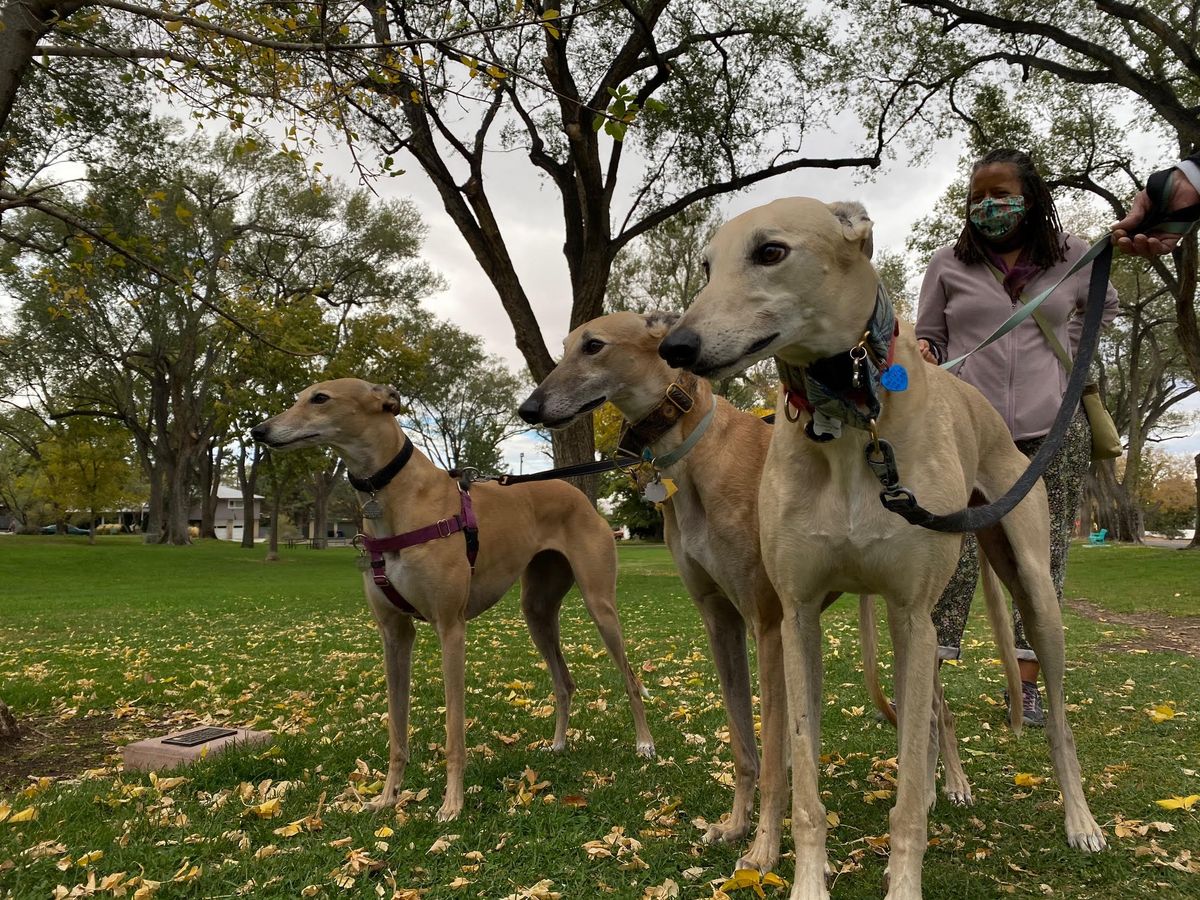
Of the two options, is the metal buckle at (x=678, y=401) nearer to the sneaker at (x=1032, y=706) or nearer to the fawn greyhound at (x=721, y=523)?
the fawn greyhound at (x=721, y=523)

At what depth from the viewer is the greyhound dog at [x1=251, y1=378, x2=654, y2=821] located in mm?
3871

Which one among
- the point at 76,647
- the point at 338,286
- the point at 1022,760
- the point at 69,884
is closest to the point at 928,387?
the point at 1022,760

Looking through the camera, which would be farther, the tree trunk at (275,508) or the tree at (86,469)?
the tree at (86,469)

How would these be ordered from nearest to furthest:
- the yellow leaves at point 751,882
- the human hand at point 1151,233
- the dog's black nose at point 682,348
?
the dog's black nose at point 682,348 < the human hand at point 1151,233 < the yellow leaves at point 751,882

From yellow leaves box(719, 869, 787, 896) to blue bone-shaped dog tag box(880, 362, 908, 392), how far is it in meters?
1.74

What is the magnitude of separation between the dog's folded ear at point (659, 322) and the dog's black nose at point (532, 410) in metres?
0.63

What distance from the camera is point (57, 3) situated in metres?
4.83

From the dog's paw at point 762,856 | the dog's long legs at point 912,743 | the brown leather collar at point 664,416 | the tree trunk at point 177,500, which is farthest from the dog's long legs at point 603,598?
the tree trunk at point 177,500

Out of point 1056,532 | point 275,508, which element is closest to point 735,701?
point 1056,532

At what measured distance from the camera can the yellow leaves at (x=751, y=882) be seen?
2594 mm

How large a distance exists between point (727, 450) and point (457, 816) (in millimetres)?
2191

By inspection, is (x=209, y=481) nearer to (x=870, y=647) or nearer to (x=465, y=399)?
(x=465, y=399)

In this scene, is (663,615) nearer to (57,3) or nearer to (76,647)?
(76,647)

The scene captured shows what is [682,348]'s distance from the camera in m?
1.97
